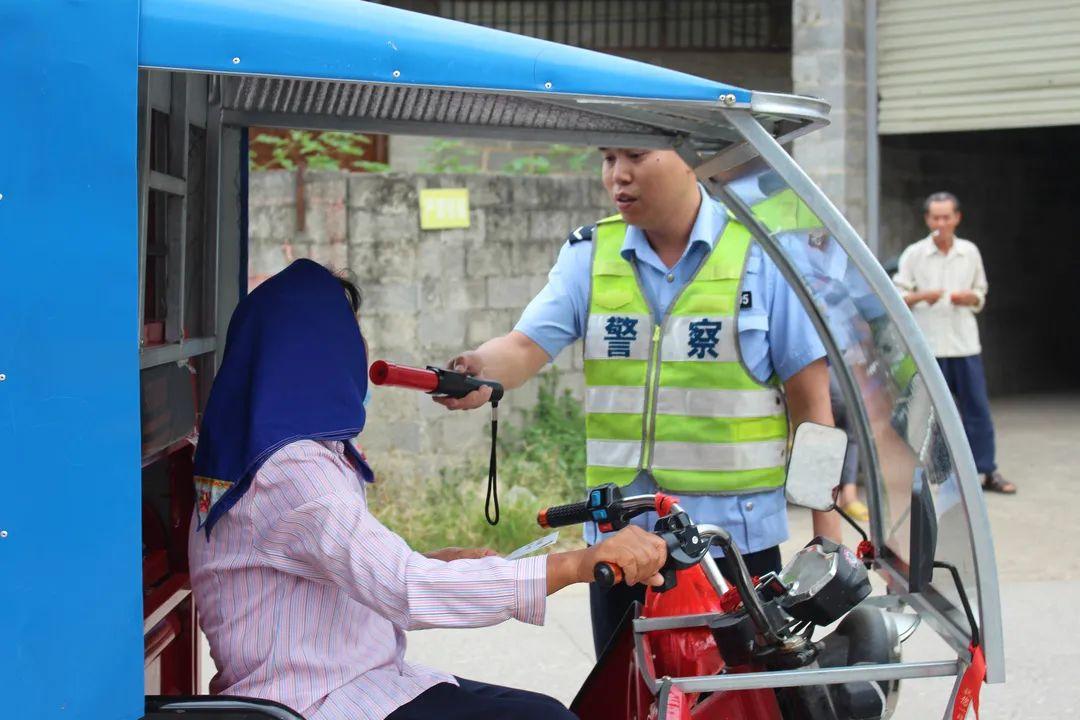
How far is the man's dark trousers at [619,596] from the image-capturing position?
308cm

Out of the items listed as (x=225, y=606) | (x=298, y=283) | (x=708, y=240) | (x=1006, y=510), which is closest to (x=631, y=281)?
(x=708, y=240)

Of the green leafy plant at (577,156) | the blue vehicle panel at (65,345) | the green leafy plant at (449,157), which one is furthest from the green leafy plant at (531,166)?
the blue vehicle panel at (65,345)

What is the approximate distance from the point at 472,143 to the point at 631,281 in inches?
254

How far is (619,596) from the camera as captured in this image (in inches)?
123

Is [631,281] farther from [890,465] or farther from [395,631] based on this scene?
[395,631]

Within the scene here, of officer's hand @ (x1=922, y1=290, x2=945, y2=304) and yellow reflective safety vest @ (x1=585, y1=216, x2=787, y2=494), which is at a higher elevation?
officer's hand @ (x1=922, y1=290, x2=945, y2=304)

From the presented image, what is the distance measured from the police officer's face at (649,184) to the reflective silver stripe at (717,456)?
1.80ft

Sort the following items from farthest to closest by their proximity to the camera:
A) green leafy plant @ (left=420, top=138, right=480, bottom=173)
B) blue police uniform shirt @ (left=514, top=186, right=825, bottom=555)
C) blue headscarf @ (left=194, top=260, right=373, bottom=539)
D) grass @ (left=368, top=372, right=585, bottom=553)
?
green leafy plant @ (left=420, top=138, right=480, bottom=173), grass @ (left=368, top=372, right=585, bottom=553), blue police uniform shirt @ (left=514, top=186, right=825, bottom=555), blue headscarf @ (left=194, top=260, right=373, bottom=539)

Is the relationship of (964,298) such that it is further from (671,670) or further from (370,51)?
(370,51)

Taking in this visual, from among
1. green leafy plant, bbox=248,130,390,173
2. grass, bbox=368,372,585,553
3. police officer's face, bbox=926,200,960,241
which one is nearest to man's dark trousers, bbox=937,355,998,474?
police officer's face, bbox=926,200,960,241

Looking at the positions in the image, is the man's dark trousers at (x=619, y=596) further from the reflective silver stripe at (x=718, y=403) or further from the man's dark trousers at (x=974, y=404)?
the man's dark trousers at (x=974, y=404)

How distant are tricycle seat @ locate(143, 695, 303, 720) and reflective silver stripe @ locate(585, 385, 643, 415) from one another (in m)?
1.37

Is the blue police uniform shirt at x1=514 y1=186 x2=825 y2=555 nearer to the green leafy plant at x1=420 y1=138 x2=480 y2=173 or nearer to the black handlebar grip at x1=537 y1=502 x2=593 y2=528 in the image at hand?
the black handlebar grip at x1=537 y1=502 x2=593 y2=528

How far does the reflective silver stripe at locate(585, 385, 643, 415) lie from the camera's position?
312cm
